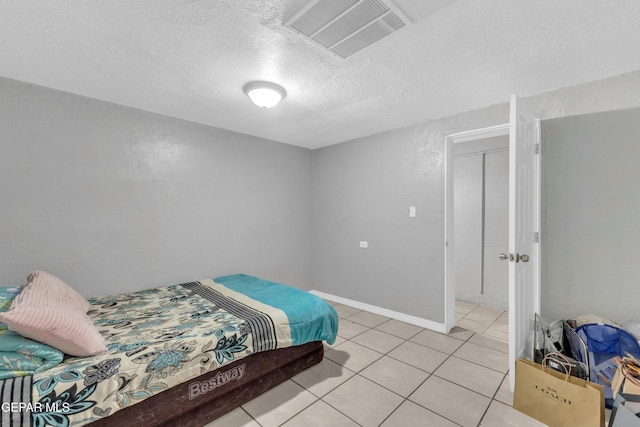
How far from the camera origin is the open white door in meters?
1.95

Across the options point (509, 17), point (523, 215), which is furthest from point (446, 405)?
point (509, 17)

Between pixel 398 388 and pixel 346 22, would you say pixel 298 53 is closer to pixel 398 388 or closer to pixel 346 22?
pixel 346 22

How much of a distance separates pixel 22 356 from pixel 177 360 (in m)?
0.71

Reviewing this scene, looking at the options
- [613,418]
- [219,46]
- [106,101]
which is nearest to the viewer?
[613,418]

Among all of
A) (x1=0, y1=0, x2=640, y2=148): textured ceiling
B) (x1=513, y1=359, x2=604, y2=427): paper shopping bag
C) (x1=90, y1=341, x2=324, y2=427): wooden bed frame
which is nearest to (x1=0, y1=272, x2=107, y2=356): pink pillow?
(x1=90, y1=341, x2=324, y2=427): wooden bed frame

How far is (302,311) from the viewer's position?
7.64ft

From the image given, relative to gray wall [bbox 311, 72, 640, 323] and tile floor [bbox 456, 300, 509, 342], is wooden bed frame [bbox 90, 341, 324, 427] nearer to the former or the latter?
gray wall [bbox 311, 72, 640, 323]

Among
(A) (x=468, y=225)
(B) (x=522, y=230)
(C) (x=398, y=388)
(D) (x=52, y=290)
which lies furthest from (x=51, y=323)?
(A) (x=468, y=225)

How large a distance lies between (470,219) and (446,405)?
2.87 m

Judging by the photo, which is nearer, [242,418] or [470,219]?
[242,418]

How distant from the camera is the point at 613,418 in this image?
149cm

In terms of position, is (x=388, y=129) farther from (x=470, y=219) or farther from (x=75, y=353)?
(x=75, y=353)

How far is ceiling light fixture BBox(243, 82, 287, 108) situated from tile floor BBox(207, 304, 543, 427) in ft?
7.61

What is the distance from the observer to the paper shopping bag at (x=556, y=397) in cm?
154
